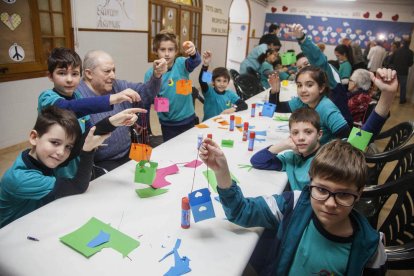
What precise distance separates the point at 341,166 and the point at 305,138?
0.69m

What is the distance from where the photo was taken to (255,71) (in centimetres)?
564

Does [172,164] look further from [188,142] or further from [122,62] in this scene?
[122,62]

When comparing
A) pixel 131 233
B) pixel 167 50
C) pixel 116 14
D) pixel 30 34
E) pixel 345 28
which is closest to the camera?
pixel 131 233

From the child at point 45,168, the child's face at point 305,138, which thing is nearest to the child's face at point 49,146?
the child at point 45,168

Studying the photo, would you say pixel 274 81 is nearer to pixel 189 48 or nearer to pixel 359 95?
pixel 189 48

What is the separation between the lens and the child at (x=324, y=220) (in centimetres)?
105

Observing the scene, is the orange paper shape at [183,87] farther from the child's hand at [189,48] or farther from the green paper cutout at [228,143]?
the green paper cutout at [228,143]

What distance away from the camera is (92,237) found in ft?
3.67

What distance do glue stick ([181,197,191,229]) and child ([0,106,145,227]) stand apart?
→ 53 centimetres

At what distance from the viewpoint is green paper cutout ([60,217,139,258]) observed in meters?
1.07

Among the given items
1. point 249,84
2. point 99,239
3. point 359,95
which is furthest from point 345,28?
point 99,239

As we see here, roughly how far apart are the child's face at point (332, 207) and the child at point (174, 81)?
1.90 meters

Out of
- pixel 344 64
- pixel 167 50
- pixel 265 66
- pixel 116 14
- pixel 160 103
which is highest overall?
pixel 116 14

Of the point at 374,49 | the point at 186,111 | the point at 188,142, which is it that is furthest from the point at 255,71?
the point at 374,49
